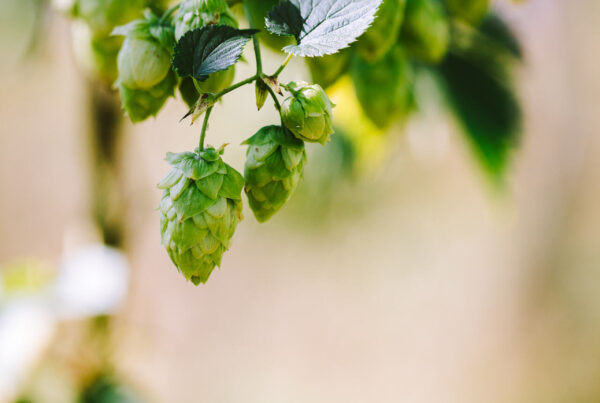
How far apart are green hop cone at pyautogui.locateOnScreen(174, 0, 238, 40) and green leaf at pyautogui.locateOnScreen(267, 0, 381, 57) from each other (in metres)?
0.04

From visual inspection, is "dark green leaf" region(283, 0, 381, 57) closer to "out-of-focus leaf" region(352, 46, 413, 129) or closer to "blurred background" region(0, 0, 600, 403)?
"out-of-focus leaf" region(352, 46, 413, 129)

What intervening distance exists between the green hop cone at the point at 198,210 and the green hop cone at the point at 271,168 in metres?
0.01

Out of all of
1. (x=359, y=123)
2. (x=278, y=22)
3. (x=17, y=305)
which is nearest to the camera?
(x=278, y=22)

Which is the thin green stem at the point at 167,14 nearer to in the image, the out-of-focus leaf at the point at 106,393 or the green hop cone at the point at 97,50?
the green hop cone at the point at 97,50

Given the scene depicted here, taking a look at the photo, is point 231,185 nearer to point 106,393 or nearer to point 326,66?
point 326,66

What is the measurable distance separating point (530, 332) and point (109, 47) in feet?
11.5

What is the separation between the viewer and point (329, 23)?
0.96 feet

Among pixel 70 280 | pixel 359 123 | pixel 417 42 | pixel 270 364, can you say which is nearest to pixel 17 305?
pixel 70 280

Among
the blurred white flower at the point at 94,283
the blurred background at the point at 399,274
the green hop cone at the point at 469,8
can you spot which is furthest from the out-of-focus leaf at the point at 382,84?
the blurred background at the point at 399,274

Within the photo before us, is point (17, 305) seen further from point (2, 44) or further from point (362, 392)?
point (362, 392)

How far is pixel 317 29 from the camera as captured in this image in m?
0.29

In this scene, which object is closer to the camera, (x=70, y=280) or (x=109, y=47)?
(x=109, y=47)

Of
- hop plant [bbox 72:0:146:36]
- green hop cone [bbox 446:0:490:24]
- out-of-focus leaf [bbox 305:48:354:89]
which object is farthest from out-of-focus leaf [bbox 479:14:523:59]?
hop plant [bbox 72:0:146:36]

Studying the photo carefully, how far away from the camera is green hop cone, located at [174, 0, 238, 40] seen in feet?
1.02
